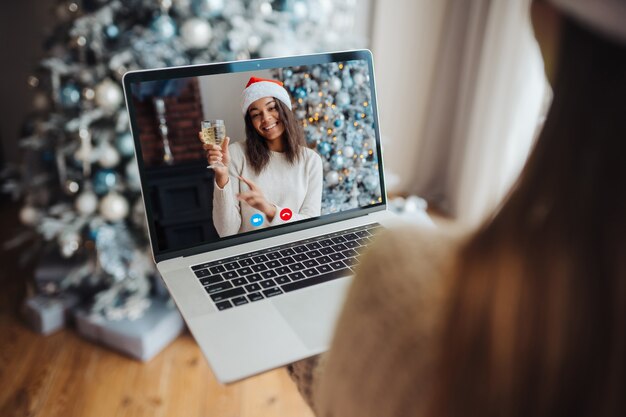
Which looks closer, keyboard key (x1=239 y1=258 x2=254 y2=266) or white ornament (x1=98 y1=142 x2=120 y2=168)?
keyboard key (x1=239 y1=258 x2=254 y2=266)

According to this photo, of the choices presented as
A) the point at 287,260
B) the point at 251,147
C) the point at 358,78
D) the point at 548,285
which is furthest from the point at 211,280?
the point at 548,285

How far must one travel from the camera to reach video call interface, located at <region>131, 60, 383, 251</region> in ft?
2.84

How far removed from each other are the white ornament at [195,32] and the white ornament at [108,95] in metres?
0.24

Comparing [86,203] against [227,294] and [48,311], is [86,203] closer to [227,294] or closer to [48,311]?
[48,311]

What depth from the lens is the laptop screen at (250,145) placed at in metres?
0.86

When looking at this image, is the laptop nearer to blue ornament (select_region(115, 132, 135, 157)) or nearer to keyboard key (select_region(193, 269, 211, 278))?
keyboard key (select_region(193, 269, 211, 278))

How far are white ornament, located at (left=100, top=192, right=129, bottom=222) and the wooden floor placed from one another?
1.51 ft

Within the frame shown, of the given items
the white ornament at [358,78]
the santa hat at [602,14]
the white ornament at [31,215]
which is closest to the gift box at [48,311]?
the white ornament at [31,215]

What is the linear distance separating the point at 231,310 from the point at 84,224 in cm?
96

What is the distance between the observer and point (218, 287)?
81cm

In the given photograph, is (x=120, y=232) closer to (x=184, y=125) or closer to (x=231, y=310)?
(x=184, y=125)

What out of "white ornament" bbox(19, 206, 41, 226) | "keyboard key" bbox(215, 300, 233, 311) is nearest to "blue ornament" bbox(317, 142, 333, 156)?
"keyboard key" bbox(215, 300, 233, 311)

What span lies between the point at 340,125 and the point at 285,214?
0.64ft

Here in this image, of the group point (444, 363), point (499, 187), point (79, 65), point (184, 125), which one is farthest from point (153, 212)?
point (499, 187)
